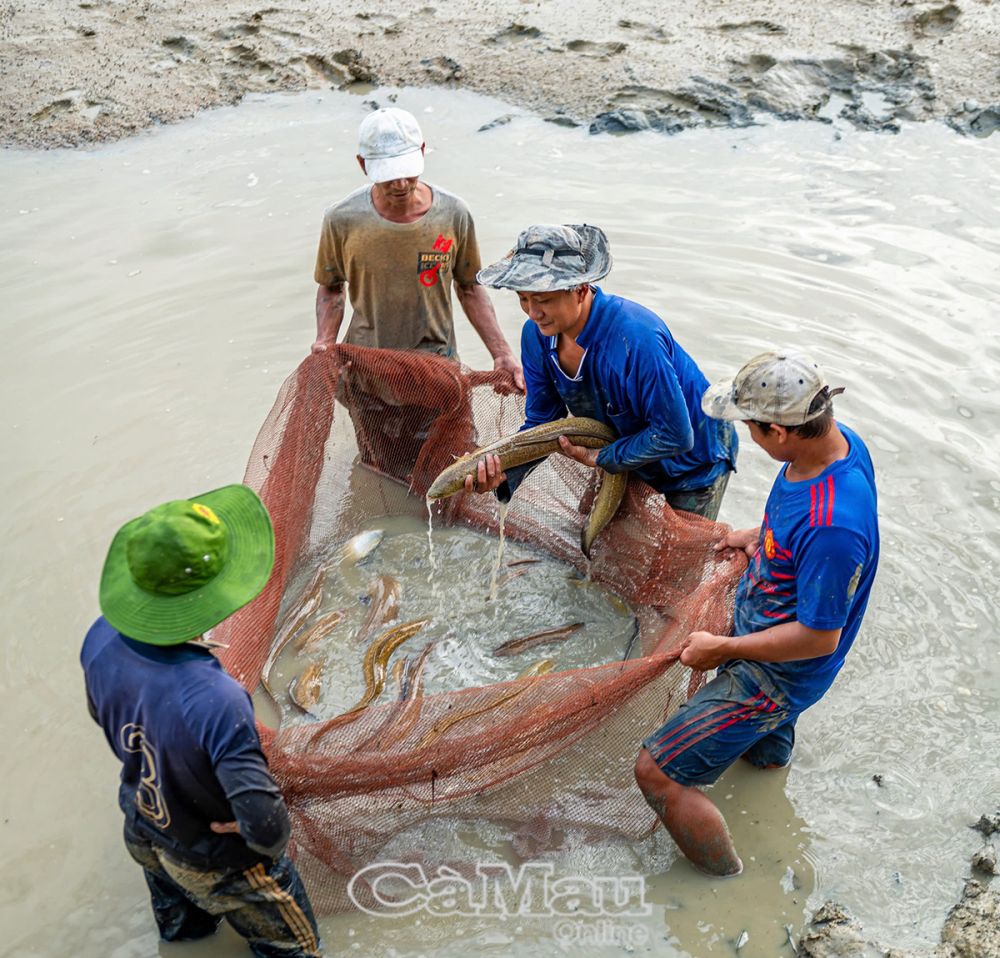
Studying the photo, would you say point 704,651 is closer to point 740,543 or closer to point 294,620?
point 740,543

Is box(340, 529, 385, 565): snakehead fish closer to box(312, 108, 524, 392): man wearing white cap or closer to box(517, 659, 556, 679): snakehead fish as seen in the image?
box(312, 108, 524, 392): man wearing white cap

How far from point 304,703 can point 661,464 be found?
196 cm

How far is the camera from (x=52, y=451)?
638 centimetres

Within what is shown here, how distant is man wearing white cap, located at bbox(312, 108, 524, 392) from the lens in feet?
15.7

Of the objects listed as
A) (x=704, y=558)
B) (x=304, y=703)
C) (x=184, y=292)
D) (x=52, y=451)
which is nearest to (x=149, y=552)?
(x=304, y=703)

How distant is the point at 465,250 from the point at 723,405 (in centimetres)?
232

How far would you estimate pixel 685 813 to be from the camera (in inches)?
145

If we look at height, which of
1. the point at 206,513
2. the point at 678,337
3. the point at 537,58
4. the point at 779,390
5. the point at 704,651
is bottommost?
the point at 678,337

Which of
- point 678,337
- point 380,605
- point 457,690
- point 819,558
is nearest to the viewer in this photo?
point 819,558

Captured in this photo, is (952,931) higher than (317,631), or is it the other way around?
(952,931)

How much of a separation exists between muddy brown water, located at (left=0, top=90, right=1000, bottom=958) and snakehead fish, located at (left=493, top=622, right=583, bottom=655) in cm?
111

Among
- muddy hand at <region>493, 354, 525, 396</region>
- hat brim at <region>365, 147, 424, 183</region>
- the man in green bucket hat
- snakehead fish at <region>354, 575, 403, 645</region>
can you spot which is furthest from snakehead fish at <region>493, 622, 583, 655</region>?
hat brim at <region>365, 147, 424, 183</region>

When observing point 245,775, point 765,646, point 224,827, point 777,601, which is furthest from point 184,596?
point 777,601

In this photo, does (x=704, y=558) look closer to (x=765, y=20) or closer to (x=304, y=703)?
(x=304, y=703)
